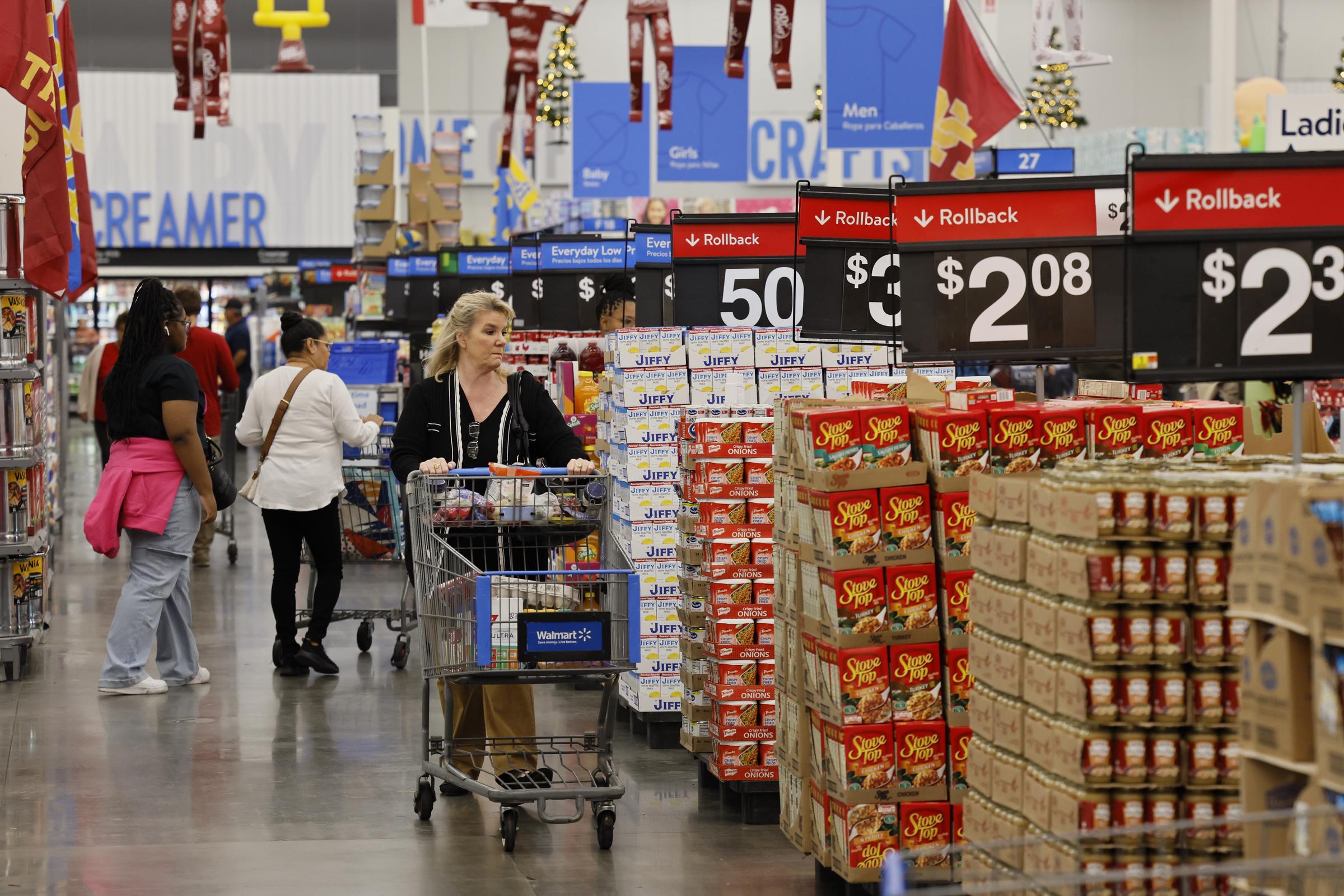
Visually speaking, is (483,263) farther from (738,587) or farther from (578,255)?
(738,587)

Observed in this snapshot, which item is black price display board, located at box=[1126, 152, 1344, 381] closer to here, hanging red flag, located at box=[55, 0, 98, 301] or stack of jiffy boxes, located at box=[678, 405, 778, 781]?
stack of jiffy boxes, located at box=[678, 405, 778, 781]

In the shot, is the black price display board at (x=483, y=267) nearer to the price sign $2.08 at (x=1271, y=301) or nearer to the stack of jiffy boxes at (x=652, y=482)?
the stack of jiffy boxes at (x=652, y=482)

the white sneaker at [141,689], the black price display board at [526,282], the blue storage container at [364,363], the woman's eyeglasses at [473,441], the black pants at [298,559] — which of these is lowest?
the white sneaker at [141,689]

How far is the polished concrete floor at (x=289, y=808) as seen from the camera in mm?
5125

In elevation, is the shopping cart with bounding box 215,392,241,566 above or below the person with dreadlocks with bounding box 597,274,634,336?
A: below

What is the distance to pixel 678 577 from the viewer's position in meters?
6.96

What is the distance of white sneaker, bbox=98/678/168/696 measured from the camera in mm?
7980

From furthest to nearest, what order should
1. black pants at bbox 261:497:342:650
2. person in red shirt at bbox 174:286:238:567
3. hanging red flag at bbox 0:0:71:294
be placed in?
person in red shirt at bbox 174:286:238:567
black pants at bbox 261:497:342:650
hanging red flag at bbox 0:0:71:294

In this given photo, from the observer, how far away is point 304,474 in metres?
8.30

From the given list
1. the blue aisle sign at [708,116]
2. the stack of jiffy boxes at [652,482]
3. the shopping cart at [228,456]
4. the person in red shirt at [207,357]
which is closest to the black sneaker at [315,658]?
the stack of jiffy boxes at [652,482]

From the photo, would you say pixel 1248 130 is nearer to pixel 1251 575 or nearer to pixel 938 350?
pixel 938 350

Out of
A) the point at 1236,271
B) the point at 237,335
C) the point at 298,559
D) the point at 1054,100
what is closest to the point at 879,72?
the point at 298,559

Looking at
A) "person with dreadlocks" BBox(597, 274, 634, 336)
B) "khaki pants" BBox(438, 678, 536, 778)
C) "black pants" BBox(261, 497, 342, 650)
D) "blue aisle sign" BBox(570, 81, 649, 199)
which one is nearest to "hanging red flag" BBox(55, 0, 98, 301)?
"black pants" BBox(261, 497, 342, 650)

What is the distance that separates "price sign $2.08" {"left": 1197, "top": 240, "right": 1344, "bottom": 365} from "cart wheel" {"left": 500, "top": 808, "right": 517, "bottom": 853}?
9.09 ft
